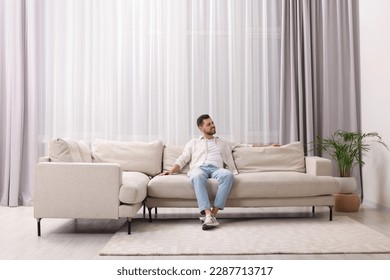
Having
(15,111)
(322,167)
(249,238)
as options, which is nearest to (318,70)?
(322,167)

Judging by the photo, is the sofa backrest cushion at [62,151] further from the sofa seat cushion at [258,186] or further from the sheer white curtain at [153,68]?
the sheer white curtain at [153,68]

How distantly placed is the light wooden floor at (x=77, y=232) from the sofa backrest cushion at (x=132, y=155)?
0.47m

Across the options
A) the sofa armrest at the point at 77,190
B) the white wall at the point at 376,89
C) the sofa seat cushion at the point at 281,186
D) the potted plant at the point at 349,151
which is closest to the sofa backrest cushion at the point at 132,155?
the sofa seat cushion at the point at 281,186

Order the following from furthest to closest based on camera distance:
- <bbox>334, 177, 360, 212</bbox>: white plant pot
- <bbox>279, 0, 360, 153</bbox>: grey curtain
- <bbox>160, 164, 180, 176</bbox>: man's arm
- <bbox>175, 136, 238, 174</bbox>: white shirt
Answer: <bbox>279, 0, 360, 153</bbox>: grey curtain → <bbox>334, 177, 360, 212</bbox>: white plant pot → <bbox>175, 136, 238, 174</bbox>: white shirt → <bbox>160, 164, 180, 176</bbox>: man's arm

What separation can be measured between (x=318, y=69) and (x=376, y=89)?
0.75 m

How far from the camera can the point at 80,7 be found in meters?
5.50

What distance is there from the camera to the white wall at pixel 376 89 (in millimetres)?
4871

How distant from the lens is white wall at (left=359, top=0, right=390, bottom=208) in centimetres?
487

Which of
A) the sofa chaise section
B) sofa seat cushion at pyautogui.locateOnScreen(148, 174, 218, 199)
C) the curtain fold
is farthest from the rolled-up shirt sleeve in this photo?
Result: the curtain fold

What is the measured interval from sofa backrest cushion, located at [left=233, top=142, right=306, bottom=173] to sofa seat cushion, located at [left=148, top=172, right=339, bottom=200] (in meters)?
0.42

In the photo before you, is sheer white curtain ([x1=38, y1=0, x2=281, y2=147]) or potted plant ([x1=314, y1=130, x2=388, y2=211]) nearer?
potted plant ([x1=314, y1=130, x2=388, y2=211])

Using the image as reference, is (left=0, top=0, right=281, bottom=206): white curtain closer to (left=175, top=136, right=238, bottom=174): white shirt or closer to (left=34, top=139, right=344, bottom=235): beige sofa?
(left=34, top=139, right=344, bottom=235): beige sofa
